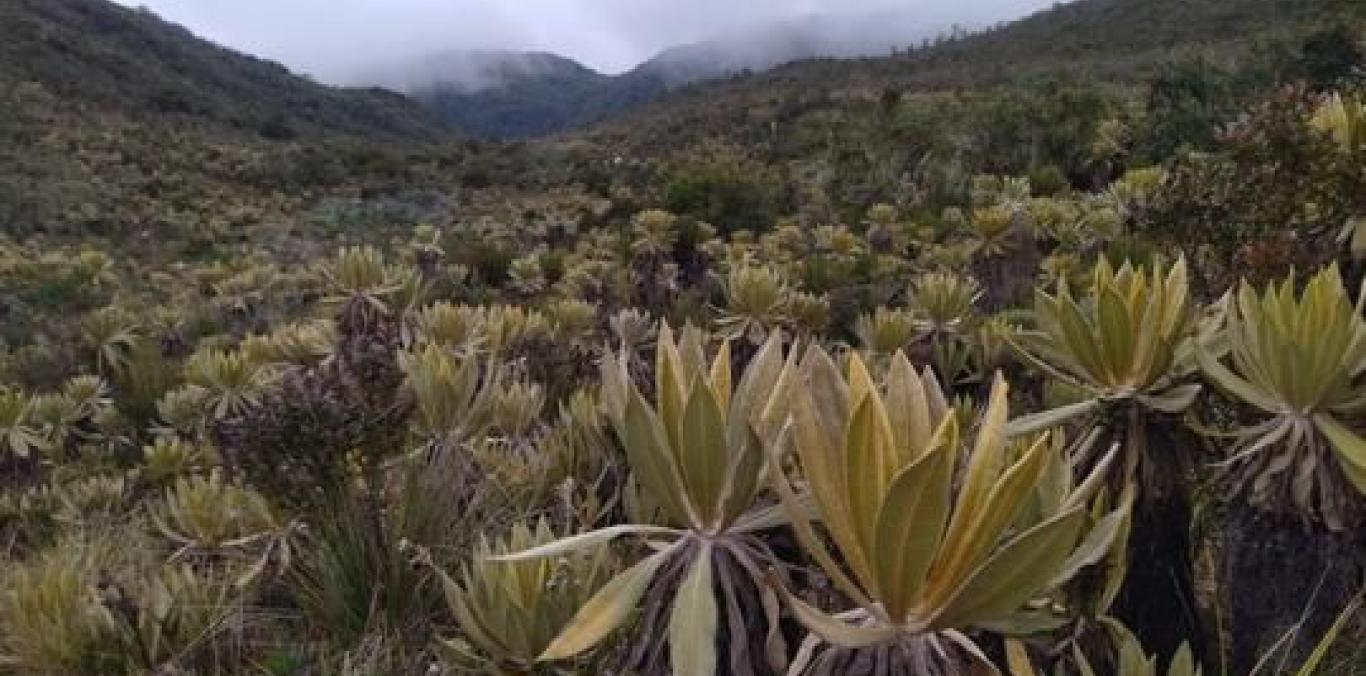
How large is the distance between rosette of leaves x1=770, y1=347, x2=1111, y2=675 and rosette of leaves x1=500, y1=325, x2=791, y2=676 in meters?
0.13

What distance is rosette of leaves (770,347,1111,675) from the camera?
4.94ft

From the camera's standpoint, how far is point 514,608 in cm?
244

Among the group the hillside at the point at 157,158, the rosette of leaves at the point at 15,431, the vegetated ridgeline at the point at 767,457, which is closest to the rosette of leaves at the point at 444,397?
the vegetated ridgeline at the point at 767,457

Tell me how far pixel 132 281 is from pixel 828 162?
1031cm

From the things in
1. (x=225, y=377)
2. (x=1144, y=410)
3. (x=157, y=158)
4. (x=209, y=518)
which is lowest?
(x=157, y=158)

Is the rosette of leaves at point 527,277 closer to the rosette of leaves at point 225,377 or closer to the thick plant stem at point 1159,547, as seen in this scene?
the rosette of leaves at point 225,377

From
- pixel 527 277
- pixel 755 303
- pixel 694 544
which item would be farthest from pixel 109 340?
pixel 694 544

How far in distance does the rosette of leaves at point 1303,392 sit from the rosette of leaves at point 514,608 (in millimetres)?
1337

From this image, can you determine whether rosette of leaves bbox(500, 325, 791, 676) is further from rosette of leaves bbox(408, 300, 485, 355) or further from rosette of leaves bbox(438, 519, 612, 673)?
rosette of leaves bbox(408, 300, 485, 355)

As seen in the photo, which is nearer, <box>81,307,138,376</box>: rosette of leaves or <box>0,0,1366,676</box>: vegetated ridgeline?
<box>0,0,1366,676</box>: vegetated ridgeline

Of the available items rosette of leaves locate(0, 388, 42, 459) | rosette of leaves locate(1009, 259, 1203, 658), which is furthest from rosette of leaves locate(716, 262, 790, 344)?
rosette of leaves locate(0, 388, 42, 459)

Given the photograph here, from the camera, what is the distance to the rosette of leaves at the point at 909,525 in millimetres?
1506

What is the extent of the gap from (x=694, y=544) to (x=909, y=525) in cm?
45

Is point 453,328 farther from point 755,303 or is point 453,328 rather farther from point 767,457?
point 767,457
